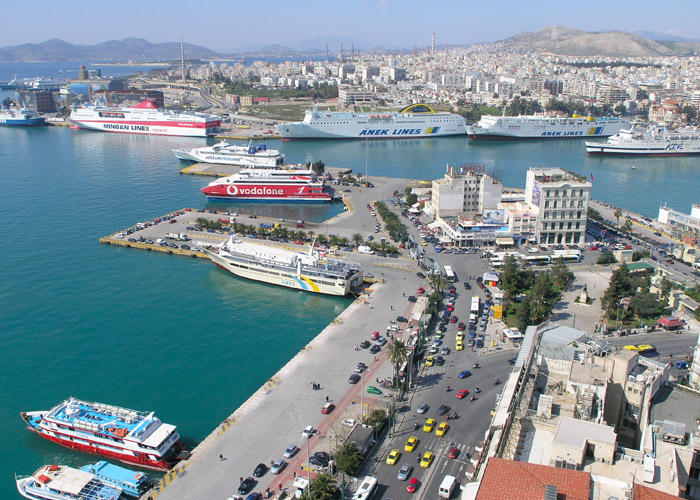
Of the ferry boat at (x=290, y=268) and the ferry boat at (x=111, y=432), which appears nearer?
the ferry boat at (x=111, y=432)

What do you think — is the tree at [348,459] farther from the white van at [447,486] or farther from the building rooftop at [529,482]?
the building rooftop at [529,482]

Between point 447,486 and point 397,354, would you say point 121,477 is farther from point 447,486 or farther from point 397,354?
point 397,354

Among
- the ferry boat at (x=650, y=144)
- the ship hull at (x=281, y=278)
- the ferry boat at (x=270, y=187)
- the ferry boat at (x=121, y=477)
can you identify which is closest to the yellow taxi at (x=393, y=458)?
the ferry boat at (x=121, y=477)

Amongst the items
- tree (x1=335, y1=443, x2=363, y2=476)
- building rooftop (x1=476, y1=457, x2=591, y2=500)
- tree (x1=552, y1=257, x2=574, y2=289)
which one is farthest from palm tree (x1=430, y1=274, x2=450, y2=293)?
building rooftop (x1=476, y1=457, x2=591, y2=500)

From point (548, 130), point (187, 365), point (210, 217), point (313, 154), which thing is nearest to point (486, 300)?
point (187, 365)

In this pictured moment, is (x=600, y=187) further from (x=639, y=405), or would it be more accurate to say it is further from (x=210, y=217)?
(x=639, y=405)

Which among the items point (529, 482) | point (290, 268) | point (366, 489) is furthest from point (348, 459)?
point (290, 268)
